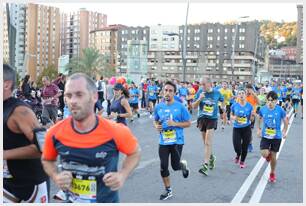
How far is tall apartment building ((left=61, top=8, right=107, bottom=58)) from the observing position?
158 meters

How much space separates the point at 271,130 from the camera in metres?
8.38

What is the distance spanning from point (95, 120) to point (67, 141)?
0.77 feet

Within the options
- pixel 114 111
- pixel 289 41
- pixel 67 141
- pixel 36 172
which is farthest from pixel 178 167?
pixel 289 41

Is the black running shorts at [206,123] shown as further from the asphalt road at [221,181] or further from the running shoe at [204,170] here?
the running shoe at [204,170]

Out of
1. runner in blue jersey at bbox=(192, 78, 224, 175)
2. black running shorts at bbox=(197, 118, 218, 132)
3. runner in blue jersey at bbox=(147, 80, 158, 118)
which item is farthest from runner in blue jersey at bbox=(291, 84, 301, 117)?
black running shorts at bbox=(197, 118, 218, 132)

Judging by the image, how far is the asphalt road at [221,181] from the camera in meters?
6.91

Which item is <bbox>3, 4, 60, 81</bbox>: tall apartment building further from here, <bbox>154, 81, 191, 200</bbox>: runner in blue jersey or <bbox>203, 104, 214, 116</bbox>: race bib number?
<bbox>154, 81, 191, 200</bbox>: runner in blue jersey

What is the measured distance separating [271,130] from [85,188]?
5.75 m

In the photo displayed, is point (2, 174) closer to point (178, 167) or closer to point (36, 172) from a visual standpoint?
point (36, 172)

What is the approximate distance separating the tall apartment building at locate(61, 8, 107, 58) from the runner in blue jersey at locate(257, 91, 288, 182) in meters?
151

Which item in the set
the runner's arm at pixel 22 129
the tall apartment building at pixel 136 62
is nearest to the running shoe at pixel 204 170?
the runner's arm at pixel 22 129

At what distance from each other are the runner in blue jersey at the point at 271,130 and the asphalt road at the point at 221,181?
0.47 m

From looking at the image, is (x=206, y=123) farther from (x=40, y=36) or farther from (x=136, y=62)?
(x=40, y=36)

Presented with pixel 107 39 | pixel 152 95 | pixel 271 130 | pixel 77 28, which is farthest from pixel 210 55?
pixel 271 130
